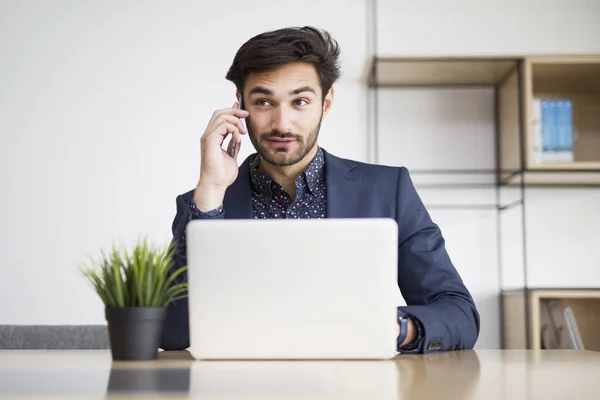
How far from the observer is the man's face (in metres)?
2.35

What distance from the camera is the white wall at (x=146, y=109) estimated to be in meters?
3.83

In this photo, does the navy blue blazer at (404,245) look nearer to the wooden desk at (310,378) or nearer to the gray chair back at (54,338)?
the wooden desk at (310,378)

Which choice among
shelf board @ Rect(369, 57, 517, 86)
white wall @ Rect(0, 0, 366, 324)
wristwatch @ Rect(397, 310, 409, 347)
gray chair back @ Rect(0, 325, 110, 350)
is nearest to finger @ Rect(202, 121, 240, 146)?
wristwatch @ Rect(397, 310, 409, 347)

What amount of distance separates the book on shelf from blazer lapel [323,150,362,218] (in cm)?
132

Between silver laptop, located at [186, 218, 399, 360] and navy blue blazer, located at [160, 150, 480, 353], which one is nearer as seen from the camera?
silver laptop, located at [186, 218, 399, 360]

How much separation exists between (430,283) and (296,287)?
0.93 m

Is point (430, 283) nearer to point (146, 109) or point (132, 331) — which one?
point (132, 331)

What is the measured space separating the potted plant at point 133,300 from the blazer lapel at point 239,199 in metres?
0.99

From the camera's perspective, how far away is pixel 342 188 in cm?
238

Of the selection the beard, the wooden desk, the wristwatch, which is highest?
the beard

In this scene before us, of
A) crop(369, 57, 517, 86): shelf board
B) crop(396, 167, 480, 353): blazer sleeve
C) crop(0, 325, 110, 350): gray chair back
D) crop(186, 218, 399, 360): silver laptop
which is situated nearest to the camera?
crop(186, 218, 399, 360): silver laptop

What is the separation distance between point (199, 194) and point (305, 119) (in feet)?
1.47

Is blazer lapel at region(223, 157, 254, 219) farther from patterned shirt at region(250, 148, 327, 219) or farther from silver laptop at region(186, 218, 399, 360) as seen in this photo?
silver laptop at region(186, 218, 399, 360)

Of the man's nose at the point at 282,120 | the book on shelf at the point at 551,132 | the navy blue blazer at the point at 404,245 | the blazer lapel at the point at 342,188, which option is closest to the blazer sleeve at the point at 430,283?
the navy blue blazer at the point at 404,245
